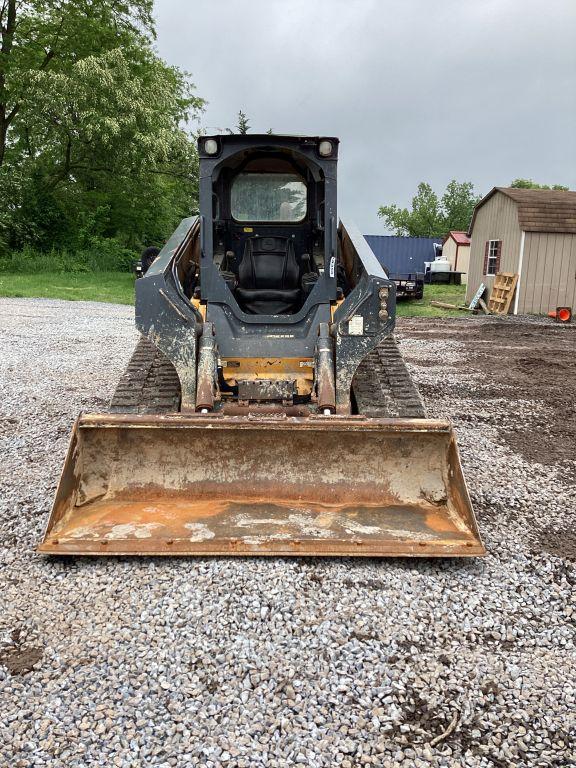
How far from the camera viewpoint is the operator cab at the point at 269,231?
6004 mm

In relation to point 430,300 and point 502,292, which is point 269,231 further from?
point 430,300

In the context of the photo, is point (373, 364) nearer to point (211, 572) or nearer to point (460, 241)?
point (211, 572)

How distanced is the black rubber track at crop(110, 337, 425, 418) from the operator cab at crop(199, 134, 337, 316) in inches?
29.1

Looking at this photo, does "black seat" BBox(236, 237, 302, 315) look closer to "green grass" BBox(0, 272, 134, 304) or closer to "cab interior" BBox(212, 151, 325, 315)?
"cab interior" BBox(212, 151, 325, 315)

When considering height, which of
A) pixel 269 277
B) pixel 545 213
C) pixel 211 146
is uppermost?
pixel 545 213

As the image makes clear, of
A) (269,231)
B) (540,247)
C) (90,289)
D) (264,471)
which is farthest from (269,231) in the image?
(90,289)

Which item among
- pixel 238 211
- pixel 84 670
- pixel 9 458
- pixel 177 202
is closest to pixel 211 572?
pixel 84 670

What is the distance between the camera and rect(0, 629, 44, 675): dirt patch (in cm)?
273

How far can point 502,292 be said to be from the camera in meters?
19.0

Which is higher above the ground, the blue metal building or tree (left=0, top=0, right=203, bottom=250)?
tree (left=0, top=0, right=203, bottom=250)

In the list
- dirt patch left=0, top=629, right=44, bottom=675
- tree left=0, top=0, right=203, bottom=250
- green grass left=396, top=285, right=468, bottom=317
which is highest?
tree left=0, top=0, right=203, bottom=250

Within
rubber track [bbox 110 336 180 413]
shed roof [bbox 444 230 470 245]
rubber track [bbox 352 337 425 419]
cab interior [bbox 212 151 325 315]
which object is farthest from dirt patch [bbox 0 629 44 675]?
shed roof [bbox 444 230 470 245]

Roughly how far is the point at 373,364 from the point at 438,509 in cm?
212

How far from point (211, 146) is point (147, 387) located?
2.06 metres
